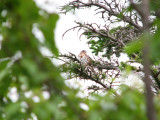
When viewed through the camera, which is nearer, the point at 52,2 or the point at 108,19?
the point at 52,2

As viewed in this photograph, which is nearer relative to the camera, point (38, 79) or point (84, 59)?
point (38, 79)

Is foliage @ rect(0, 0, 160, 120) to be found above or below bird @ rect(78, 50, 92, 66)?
below

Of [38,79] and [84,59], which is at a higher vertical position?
[84,59]

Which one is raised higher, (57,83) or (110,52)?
(110,52)

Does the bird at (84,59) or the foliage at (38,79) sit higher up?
the bird at (84,59)

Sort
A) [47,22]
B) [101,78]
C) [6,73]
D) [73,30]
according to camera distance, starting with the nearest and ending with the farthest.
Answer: [47,22]
[6,73]
[73,30]
[101,78]

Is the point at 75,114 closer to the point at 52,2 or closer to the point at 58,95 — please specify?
the point at 58,95

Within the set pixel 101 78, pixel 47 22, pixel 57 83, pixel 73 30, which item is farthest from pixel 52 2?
pixel 101 78

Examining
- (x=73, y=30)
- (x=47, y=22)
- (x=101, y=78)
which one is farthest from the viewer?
(x=101, y=78)

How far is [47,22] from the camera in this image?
0.87 m

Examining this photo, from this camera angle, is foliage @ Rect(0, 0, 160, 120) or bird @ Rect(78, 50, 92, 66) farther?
bird @ Rect(78, 50, 92, 66)

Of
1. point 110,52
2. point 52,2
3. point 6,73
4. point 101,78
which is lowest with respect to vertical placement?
point 6,73

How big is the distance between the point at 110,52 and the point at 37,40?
23.7 ft

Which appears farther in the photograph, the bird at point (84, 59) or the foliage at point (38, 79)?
the bird at point (84, 59)
